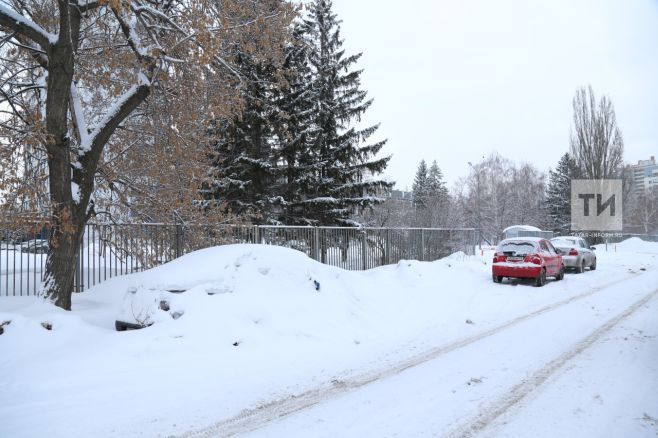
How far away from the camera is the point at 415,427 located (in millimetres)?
4406

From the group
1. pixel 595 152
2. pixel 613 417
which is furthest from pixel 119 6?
pixel 595 152

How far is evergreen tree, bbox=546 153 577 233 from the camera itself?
60.4 metres

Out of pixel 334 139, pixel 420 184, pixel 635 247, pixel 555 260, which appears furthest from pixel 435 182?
pixel 555 260

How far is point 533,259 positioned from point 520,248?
1.94ft

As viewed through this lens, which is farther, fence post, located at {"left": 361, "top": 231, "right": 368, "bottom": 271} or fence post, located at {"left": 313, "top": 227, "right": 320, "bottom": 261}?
fence post, located at {"left": 361, "top": 231, "right": 368, "bottom": 271}

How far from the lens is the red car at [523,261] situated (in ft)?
51.0

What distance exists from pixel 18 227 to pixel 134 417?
13.8ft

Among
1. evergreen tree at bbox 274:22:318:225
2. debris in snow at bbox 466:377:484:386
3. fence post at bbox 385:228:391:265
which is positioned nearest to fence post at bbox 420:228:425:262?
fence post at bbox 385:228:391:265

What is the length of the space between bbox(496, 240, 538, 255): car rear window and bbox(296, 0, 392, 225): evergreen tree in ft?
34.6

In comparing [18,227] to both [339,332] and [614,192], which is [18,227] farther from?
[614,192]

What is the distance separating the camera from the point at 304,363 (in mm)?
6727

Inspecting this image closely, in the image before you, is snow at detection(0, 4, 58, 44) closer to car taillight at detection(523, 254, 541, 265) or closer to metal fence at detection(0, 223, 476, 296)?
metal fence at detection(0, 223, 476, 296)

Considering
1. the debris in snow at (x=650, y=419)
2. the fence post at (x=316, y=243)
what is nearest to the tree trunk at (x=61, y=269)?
the fence post at (x=316, y=243)

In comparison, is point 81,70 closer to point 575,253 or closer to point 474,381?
point 474,381
